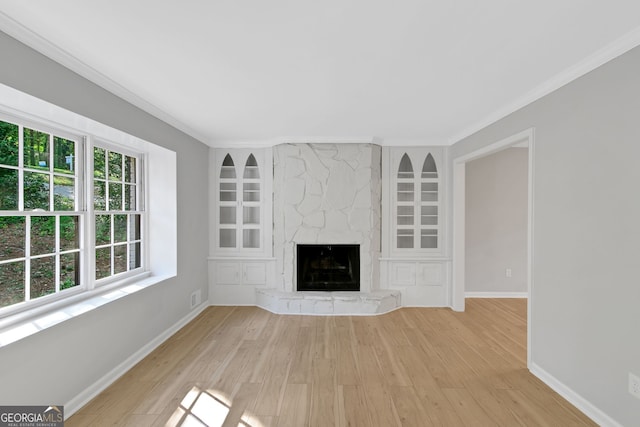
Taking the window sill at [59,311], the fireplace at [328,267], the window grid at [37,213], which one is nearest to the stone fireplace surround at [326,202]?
the fireplace at [328,267]

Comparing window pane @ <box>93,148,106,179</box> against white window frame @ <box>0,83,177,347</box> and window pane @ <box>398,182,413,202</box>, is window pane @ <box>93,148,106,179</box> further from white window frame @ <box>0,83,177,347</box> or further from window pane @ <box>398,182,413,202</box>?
window pane @ <box>398,182,413,202</box>

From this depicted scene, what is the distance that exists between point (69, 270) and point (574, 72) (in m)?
4.35

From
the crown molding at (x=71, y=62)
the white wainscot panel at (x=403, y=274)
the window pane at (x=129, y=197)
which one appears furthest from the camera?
the white wainscot panel at (x=403, y=274)

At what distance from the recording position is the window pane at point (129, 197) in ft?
10.5

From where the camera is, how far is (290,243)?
432 centimetres

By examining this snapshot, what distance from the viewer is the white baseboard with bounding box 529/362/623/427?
1.95 metres

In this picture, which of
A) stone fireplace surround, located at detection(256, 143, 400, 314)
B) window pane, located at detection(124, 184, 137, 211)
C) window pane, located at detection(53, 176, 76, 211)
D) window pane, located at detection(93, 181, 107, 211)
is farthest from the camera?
stone fireplace surround, located at detection(256, 143, 400, 314)

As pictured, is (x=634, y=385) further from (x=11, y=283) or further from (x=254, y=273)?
(x=11, y=283)

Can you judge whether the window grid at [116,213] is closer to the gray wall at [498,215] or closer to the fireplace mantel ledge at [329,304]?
the fireplace mantel ledge at [329,304]

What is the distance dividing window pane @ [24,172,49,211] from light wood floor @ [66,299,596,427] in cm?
156

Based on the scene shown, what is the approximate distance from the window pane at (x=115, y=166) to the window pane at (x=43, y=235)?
0.82 metres

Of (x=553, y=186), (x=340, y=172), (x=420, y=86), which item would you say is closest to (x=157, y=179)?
(x=340, y=172)

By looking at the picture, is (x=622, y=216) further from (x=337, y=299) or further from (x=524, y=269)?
(x=524, y=269)

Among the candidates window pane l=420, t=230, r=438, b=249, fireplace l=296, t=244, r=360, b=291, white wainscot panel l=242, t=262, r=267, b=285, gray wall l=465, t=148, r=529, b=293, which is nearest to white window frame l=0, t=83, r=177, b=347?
white wainscot panel l=242, t=262, r=267, b=285
